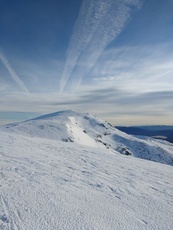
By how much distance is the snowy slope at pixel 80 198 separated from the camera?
4875mm

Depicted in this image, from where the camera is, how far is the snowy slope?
16.0 feet

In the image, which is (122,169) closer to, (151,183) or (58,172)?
(151,183)

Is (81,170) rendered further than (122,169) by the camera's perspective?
No

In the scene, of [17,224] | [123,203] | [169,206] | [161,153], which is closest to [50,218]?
[17,224]

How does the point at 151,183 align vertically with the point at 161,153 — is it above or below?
above

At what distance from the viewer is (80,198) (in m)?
6.34

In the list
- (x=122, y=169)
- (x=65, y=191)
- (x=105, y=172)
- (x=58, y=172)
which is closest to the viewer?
(x=65, y=191)

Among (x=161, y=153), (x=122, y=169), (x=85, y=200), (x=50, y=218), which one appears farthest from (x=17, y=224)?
(x=161, y=153)

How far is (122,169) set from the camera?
35.1 ft

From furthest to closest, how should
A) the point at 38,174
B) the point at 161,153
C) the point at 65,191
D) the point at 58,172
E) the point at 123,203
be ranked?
1. the point at 161,153
2. the point at 58,172
3. the point at 38,174
4. the point at 65,191
5. the point at 123,203

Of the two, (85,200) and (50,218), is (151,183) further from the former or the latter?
(50,218)

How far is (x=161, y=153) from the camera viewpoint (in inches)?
5108

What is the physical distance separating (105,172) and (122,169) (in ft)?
4.47

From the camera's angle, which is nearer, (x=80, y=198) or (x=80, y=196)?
(x=80, y=198)
